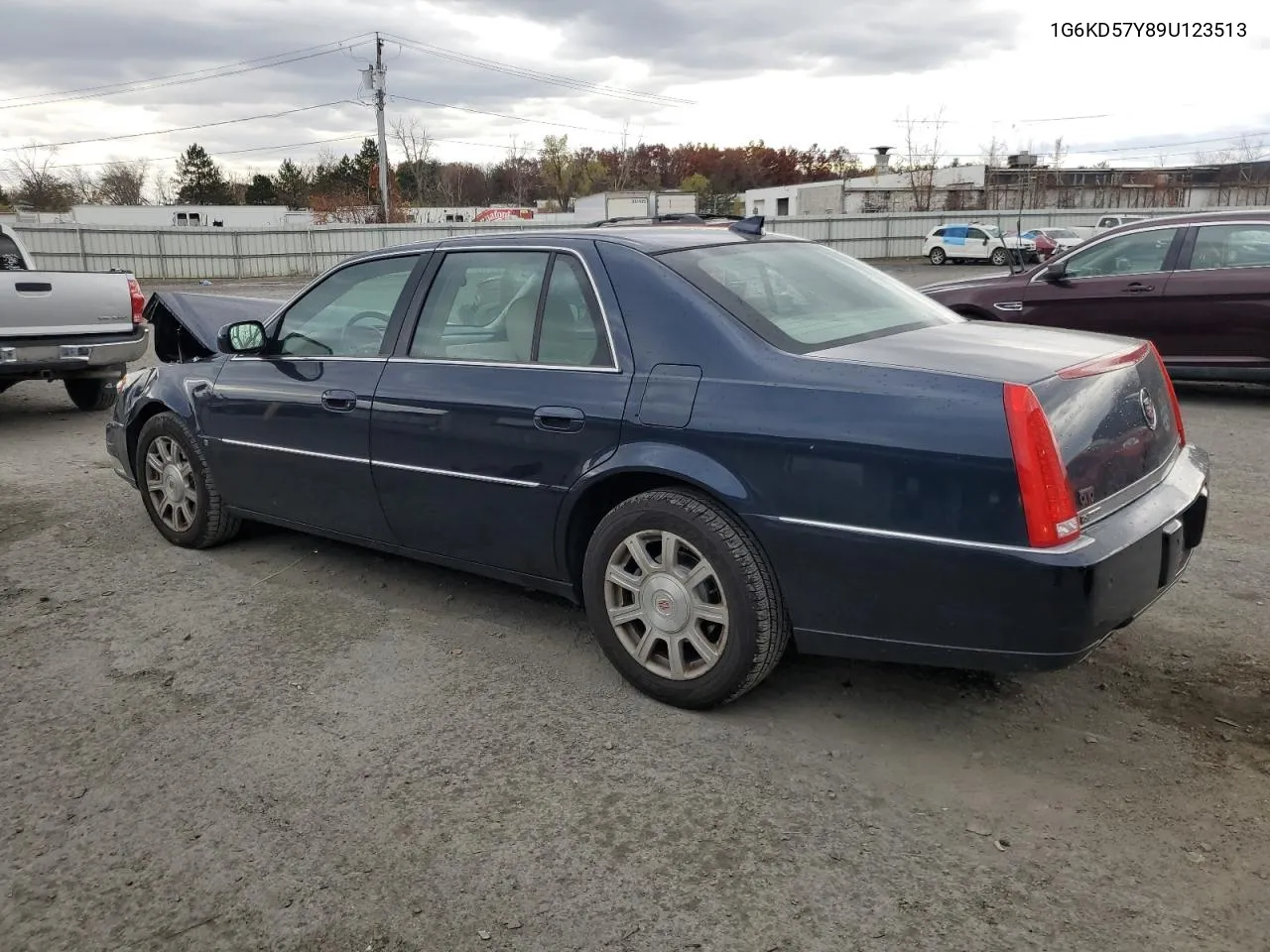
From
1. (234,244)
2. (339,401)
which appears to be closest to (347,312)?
(339,401)

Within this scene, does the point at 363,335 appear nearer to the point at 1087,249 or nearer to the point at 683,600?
the point at 683,600

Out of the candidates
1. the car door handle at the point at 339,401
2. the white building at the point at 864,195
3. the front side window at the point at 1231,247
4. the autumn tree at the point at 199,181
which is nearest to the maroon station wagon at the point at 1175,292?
the front side window at the point at 1231,247

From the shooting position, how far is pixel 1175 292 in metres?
8.55

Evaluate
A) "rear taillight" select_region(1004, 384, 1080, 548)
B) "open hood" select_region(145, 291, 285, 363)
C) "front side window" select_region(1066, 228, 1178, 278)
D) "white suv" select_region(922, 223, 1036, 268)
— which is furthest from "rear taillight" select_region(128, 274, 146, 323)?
"white suv" select_region(922, 223, 1036, 268)

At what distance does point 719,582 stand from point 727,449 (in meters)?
0.42

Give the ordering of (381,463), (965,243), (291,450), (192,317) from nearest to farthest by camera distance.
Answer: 1. (381,463)
2. (291,450)
3. (192,317)
4. (965,243)

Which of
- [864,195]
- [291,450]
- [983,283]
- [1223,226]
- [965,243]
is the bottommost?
[291,450]

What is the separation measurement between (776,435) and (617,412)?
63 cm

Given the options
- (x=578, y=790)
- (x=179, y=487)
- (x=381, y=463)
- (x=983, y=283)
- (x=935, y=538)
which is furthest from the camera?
(x=983, y=283)

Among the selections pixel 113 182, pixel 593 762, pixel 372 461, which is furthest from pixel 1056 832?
pixel 113 182

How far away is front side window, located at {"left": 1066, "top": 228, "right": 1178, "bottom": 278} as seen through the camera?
871 centimetres

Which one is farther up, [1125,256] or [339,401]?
[1125,256]

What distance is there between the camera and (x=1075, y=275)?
9109 millimetres

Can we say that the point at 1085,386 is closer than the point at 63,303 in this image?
Yes
